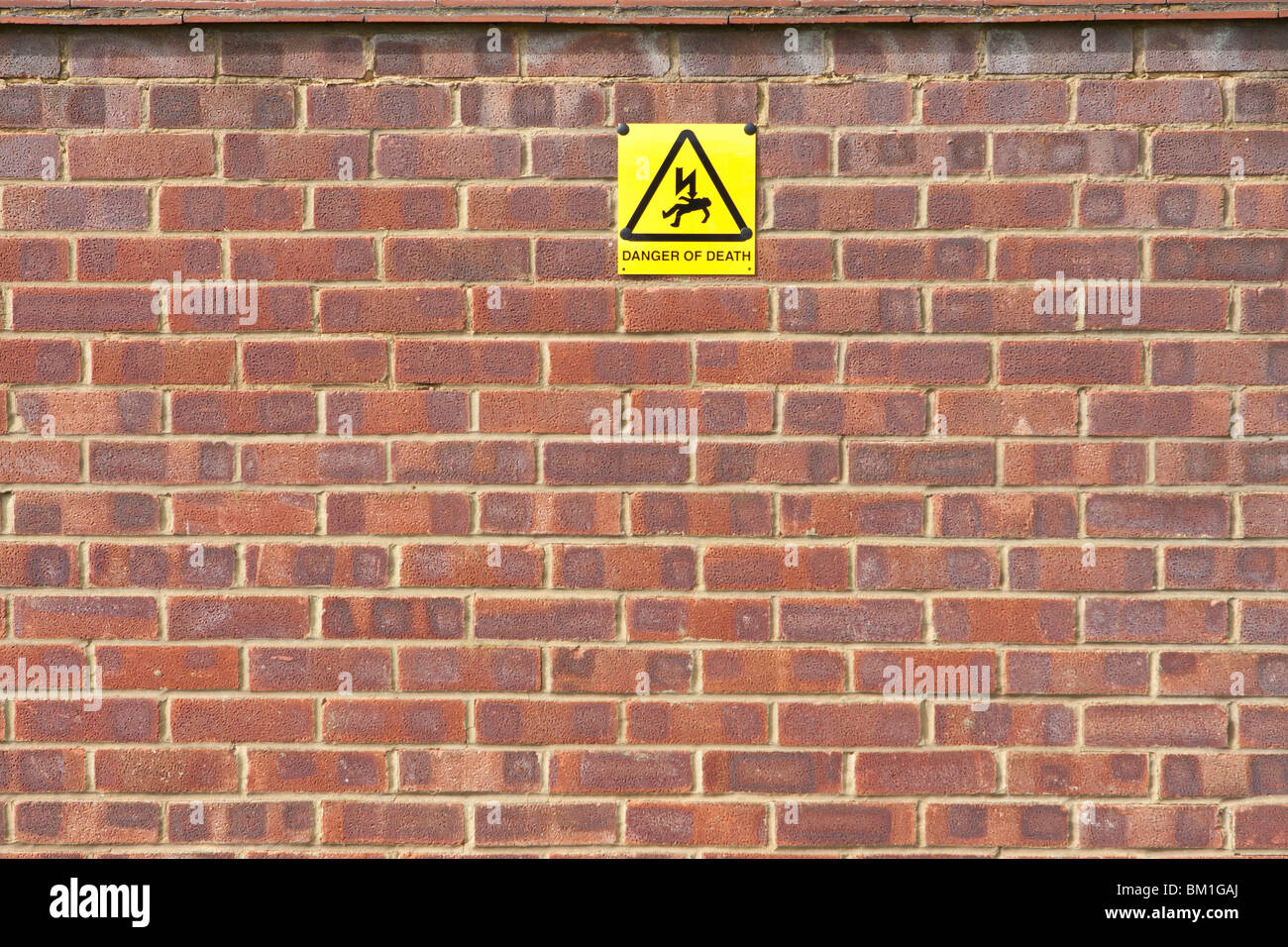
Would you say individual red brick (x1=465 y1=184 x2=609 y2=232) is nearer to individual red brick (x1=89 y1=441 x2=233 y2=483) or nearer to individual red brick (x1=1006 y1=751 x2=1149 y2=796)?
individual red brick (x1=89 y1=441 x2=233 y2=483)

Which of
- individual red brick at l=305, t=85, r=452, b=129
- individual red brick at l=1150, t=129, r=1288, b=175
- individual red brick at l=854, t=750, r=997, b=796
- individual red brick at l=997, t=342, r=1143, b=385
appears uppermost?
individual red brick at l=305, t=85, r=452, b=129

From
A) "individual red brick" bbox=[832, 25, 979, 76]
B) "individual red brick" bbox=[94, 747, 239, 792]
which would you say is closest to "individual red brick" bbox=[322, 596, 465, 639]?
"individual red brick" bbox=[94, 747, 239, 792]

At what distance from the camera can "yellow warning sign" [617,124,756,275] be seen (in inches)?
80.6

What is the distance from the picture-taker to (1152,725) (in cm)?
206

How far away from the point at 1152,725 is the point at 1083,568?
370 mm

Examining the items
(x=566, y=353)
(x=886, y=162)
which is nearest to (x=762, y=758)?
(x=566, y=353)

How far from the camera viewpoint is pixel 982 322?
2.05m

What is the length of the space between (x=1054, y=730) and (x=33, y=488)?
224 centimetres

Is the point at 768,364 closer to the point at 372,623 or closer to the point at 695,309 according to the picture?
the point at 695,309

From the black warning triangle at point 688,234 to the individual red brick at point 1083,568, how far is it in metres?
0.90

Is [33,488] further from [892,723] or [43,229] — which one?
[892,723]

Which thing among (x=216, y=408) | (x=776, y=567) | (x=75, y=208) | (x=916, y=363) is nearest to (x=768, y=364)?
(x=916, y=363)

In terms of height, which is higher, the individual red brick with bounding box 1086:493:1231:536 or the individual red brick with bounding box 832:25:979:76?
the individual red brick with bounding box 832:25:979:76

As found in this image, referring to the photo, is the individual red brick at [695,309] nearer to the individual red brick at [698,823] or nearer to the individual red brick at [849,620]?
the individual red brick at [849,620]
